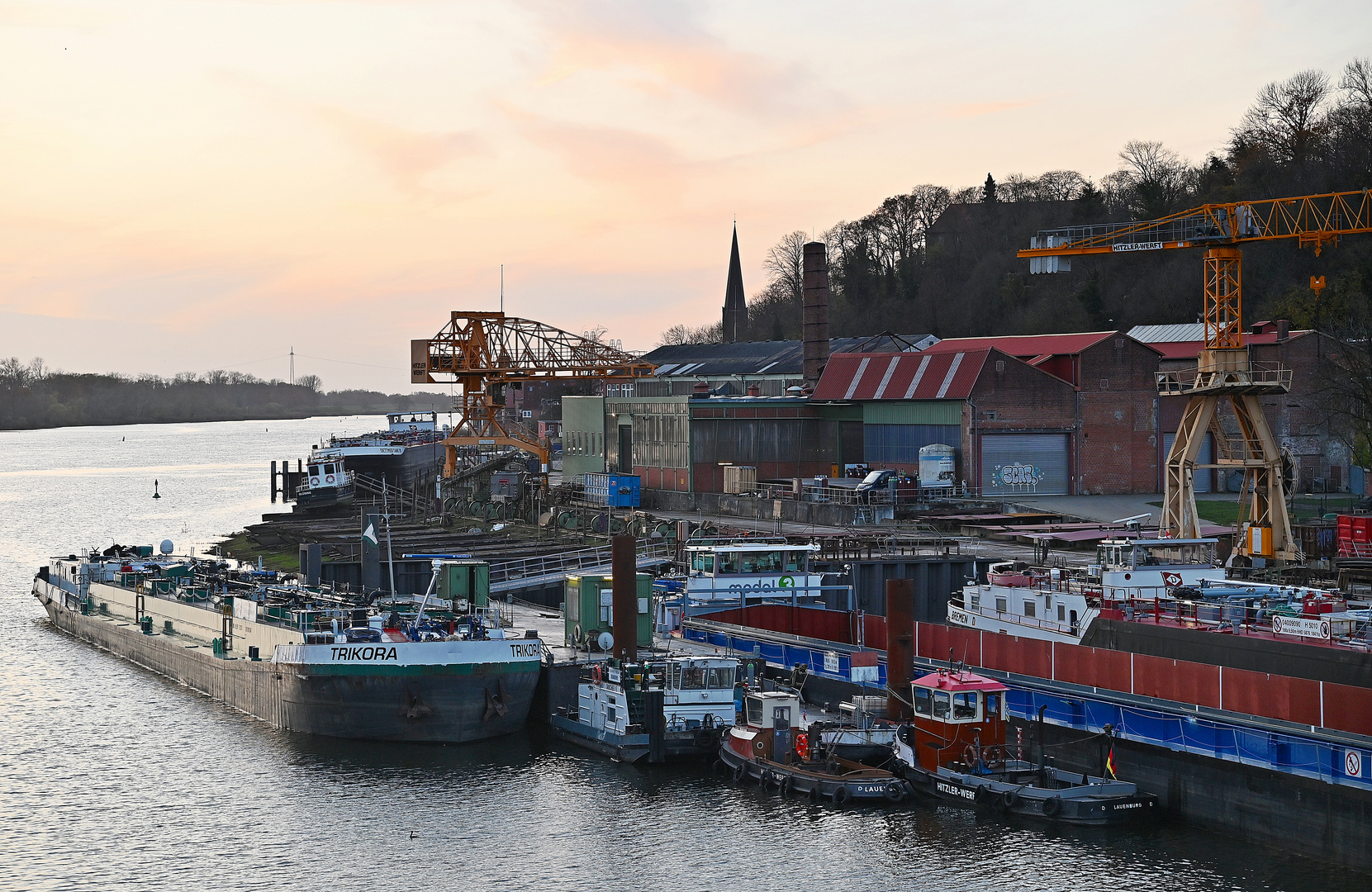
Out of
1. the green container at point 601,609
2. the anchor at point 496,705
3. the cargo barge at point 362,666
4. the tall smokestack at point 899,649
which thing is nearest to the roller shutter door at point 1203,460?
the green container at point 601,609

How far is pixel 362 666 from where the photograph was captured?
37.8 meters

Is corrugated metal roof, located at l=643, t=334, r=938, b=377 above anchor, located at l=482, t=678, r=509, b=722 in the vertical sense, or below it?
above

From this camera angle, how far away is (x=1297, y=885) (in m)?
26.9

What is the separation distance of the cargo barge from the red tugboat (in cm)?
1110

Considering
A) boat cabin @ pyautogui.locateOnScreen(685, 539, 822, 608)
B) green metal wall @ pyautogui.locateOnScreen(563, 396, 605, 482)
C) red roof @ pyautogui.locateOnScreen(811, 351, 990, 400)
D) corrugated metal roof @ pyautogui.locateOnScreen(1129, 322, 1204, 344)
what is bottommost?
boat cabin @ pyautogui.locateOnScreen(685, 539, 822, 608)

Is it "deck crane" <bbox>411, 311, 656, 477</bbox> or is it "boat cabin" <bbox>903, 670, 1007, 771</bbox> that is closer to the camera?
"boat cabin" <bbox>903, 670, 1007, 771</bbox>

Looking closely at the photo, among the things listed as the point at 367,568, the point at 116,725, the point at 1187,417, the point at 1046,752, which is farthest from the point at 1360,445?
the point at 116,725

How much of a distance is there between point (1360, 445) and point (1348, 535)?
19.4 metres

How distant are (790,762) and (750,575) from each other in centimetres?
1494

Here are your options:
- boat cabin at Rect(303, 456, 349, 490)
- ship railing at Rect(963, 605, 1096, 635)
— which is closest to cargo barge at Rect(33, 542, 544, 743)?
ship railing at Rect(963, 605, 1096, 635)

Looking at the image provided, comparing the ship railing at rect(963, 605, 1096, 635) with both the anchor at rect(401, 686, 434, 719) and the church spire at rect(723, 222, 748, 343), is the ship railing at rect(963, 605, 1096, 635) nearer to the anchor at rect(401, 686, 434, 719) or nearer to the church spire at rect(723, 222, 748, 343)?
the anchor at rect(401, 686, 434, 719)

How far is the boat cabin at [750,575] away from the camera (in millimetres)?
47250

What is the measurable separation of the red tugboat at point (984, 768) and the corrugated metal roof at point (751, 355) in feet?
225

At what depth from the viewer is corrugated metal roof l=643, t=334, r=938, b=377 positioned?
10656cm
